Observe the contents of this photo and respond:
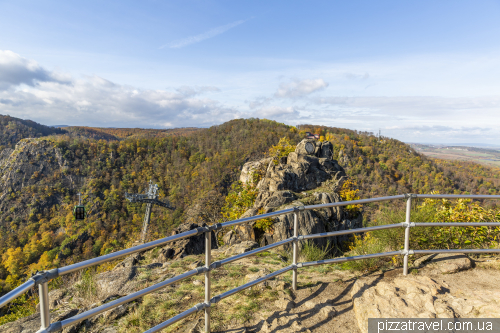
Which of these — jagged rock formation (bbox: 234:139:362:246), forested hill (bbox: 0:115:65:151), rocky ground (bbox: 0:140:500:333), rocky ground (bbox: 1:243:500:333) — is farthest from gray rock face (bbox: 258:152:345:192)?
forested hill (bbox: 0:115:65:151)

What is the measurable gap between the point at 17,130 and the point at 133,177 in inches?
4386

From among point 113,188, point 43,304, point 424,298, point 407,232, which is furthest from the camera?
point 113,188

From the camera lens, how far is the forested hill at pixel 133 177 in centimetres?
6319

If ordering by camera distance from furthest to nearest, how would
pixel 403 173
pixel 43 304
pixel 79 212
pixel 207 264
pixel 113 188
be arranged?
pixel 113 188, pixel 403 173, pixel 79 212, pixel 207 264, pixel 43 304

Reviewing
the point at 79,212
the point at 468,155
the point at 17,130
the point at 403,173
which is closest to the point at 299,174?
the point at 79,212

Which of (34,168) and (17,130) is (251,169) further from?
(17,130)

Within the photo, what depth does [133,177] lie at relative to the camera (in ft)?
325

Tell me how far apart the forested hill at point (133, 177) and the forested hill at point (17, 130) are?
19.0 m

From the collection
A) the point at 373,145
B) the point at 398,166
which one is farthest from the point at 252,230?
the point at 373,145

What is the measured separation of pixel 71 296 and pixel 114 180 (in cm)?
10602

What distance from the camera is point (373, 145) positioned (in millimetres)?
87812

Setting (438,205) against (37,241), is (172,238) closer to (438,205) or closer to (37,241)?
(438,205)

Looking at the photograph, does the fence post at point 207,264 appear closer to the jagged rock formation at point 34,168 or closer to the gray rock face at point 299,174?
the gray rock face at point 299,174

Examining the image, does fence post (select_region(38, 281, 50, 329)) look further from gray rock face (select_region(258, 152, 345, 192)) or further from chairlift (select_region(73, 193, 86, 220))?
chairlift (select_region(73, 193, 86, 220))
